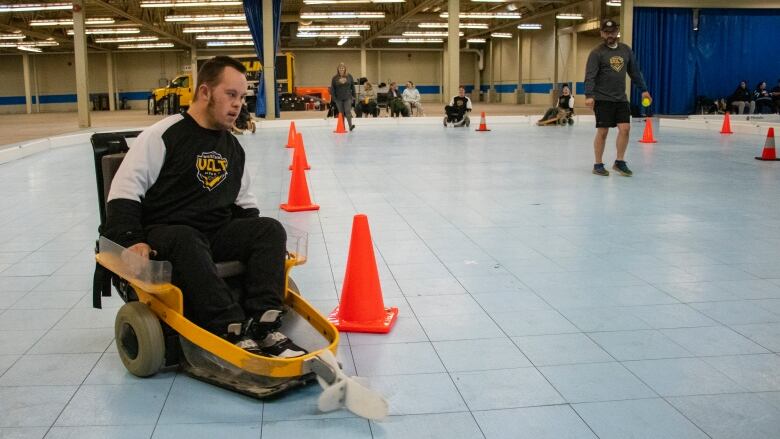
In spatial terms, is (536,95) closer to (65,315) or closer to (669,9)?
(669,9)

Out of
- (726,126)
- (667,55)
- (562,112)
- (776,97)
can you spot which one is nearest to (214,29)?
(562,112)

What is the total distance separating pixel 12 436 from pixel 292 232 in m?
1.26

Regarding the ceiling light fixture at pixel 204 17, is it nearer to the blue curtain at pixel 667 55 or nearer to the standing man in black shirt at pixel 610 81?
the blue curtain at pixel 667 55

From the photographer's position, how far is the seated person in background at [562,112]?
61.8 ft

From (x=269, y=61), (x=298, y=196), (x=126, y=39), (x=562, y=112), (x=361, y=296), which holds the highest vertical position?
(x=126, y=39)

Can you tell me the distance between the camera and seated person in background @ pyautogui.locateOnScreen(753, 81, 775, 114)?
23.3 meters

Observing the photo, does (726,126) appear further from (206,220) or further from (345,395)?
(345,395)

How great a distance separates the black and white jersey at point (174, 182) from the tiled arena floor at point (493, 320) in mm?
597

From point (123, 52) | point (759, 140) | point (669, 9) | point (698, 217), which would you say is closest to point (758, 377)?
point (698, 217)

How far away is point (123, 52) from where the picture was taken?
136 feet

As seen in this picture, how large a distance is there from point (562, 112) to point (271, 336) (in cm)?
1751

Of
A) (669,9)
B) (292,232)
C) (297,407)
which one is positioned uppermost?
(669,9)

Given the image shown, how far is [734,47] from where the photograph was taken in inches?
969

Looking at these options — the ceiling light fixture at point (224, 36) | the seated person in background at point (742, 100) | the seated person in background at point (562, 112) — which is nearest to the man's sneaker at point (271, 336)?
the seated person in background at point (562, 112)
